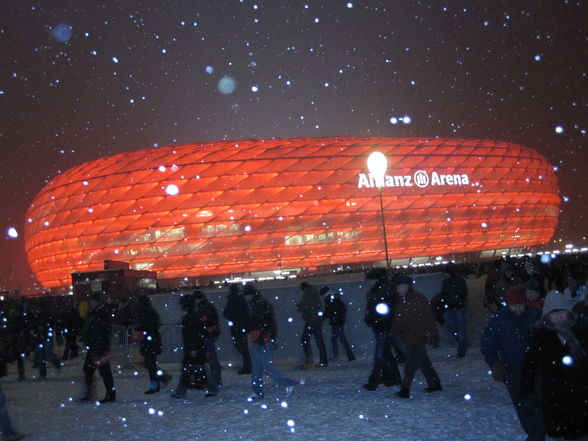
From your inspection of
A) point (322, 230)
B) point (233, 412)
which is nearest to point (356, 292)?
point (233, 412)

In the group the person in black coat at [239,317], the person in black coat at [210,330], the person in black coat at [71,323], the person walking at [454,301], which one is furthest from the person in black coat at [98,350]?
the person in black coat at [71,323]

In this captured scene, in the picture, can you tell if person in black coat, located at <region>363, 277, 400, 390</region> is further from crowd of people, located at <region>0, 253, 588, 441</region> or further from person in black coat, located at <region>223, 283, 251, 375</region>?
person in black coat, located at <region>223, 283, 251, 375</region>

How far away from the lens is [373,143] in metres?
53.1

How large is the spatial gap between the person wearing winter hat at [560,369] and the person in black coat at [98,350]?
575cm

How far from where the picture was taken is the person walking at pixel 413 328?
6.54 metres

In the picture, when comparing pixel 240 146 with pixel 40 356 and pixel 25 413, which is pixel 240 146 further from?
pixel 25 413

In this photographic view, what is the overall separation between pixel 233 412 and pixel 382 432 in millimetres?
1975

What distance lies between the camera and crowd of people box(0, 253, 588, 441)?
3.26 meters

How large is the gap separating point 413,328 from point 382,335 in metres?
0.77

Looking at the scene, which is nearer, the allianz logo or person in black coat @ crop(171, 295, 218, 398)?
person in black coat @ crop(171, 295, 218, 398)

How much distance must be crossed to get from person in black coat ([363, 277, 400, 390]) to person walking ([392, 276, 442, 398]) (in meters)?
0.56

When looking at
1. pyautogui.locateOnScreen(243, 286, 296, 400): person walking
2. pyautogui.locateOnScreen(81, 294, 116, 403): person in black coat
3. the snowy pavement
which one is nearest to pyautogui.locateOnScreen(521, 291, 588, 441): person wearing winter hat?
the snowy pavement

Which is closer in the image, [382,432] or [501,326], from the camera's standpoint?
[501,326]

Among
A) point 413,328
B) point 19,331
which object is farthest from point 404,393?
point 19,331
